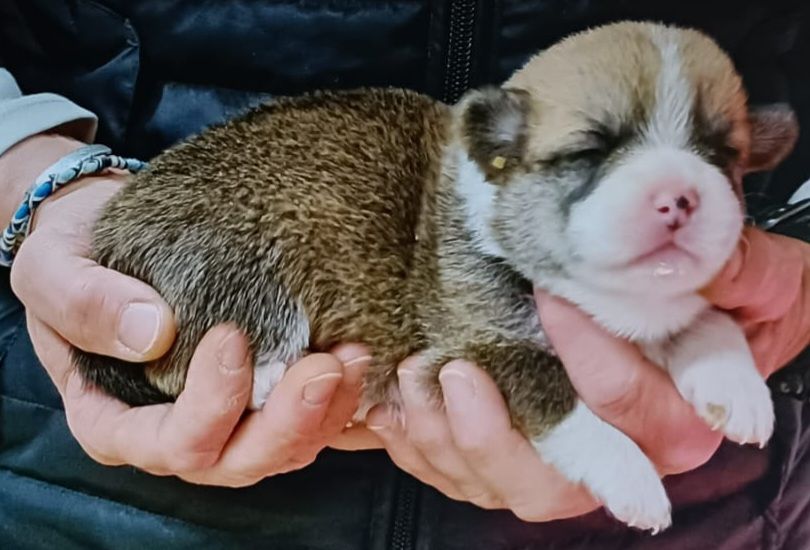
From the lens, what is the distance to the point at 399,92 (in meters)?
0.95

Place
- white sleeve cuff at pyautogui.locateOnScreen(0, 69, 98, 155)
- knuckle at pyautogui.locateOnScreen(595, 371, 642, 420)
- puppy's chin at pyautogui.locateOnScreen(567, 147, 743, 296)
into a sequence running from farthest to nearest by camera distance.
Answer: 1. white sleeve cuff at pyautogui.locateOnScreen(0, 69, 98, 155)
2. knuckle at pyautogui.locateOnScreen(595, 371, 642, 420)
3. puppy's chin at pyautogui.locateOnScreen(567, 147, 743, 296)

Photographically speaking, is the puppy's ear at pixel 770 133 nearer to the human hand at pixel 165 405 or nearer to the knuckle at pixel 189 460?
the human hand at pixel 165 405

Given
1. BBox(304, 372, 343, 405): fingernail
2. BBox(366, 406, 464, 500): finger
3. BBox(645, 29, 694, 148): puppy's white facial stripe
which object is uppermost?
BBox(645, 29, 694, 148): puppy's white facial stripe

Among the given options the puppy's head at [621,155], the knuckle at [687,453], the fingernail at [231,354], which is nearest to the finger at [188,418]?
the fingernail at [231,354]

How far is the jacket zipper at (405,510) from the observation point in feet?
3.03

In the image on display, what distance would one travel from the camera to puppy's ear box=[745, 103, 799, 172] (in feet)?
→ 2.68

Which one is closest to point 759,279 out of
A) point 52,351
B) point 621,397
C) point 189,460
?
point 621,397

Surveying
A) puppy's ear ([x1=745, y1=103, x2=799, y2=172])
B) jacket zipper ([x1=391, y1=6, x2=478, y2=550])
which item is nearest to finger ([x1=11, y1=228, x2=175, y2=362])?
jacket zipper ([x1=391, y1=6, x2=478, y2=550])

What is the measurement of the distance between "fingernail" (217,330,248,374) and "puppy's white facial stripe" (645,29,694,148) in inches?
13.6

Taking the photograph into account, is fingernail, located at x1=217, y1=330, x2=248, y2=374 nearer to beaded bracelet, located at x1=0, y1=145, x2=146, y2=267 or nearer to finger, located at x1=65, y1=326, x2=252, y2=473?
finger, located at x1=65, y1=326, x2=252, y2=473

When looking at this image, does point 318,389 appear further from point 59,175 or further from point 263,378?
point 59,175

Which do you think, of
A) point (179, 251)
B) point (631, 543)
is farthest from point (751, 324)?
point (179, 251)

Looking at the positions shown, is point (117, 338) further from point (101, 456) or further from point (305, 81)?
point (305, 81)

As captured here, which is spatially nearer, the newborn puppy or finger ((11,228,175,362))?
the newborn puppy
